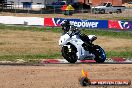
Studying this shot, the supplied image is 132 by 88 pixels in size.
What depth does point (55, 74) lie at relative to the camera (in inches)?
547

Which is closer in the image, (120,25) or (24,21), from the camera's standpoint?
(120,25)

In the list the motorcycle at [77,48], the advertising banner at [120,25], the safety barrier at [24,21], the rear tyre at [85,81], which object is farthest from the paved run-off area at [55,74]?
the safety barrier at [24,21]

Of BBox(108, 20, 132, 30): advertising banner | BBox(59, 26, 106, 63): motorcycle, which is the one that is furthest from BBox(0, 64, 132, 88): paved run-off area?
BBox(108, 20, 132, 30): advertising banner

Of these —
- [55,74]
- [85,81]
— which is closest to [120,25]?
[55,74]

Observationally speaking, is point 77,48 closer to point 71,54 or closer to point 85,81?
point 71,54

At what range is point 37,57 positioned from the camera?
19109 millimetres

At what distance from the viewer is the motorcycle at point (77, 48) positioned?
55.3ft

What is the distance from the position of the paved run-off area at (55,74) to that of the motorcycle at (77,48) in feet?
2.33

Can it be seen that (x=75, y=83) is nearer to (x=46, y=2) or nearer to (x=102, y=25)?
(x=102, y=25)

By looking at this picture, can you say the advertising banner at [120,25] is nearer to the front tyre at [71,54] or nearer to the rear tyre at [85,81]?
the front tyre at [71,54]

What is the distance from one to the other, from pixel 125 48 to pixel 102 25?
13.1 meters

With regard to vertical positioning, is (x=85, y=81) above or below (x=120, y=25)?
above

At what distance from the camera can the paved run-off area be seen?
12124mm

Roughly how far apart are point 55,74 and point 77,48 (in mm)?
3221
